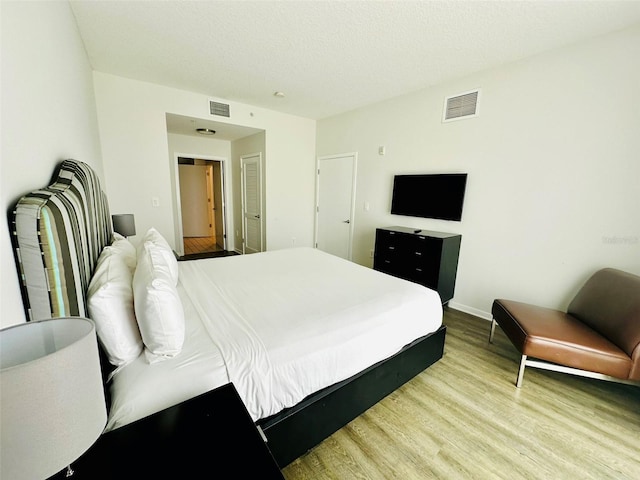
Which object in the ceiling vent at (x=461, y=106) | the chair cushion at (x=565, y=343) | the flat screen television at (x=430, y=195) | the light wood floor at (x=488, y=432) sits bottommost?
the light wood floor at (x=488, y=432)

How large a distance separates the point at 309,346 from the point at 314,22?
2.40 m

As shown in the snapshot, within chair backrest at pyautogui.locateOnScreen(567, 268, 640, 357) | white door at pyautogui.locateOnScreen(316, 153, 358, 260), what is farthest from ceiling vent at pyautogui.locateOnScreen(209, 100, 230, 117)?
chair backrest at pyautogui.locateOnScreen(567, 268, 640, 357)

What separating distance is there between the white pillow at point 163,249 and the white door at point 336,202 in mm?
3033

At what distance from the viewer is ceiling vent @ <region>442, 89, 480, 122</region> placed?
9.75ft

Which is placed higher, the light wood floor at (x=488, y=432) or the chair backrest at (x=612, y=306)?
the chair backrest at (x=612, y=306)

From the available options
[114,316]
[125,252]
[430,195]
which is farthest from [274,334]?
[430,195]

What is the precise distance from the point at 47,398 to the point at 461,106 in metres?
3.80

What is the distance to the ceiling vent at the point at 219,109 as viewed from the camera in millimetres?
3873

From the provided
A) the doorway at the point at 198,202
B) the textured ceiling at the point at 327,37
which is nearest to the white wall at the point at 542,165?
the textured ceiling at the point at 327,37

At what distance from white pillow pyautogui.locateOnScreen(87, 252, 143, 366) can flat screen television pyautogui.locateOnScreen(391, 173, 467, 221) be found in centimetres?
318

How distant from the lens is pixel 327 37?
2342 millimetres

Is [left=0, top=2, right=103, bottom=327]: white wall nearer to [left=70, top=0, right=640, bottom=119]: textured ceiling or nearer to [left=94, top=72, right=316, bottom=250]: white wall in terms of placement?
[left=70, top=0, right=640, bottom=119]: textured ceiling

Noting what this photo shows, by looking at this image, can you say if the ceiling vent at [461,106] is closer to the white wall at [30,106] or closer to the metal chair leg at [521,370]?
the metal chair leg at [521,370]

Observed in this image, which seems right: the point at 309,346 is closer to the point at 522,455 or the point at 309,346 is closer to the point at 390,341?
the point at 390,341
